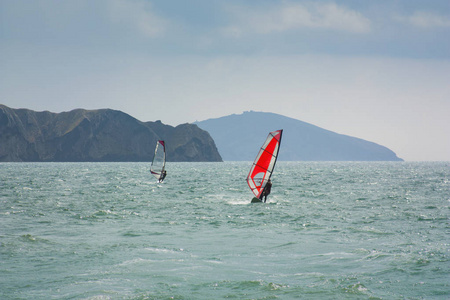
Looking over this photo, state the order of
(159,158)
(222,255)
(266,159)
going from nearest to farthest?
(222,255), (266,159), (159,158)

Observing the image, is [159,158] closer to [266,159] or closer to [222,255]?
[266,159]

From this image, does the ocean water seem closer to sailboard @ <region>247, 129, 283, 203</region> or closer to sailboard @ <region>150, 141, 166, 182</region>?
sailboard @ <region>247, 129, 283, 203</region>

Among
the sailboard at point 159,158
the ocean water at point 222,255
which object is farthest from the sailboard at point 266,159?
the sailboard at point 159,158

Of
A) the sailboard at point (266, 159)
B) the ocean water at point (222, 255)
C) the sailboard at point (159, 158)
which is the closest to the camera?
the ocean water at point (222, 255)

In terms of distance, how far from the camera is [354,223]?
2319 cm

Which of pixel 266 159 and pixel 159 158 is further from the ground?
pixel 266 159

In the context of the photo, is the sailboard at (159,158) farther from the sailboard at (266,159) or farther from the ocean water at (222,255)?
the ocean water at (222,255)

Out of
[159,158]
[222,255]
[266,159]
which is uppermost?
[266,159]

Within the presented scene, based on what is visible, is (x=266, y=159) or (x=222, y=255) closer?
(x=222, y=255)

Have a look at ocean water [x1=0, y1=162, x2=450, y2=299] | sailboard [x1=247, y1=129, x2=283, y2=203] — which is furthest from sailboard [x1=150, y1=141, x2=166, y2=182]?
ocean water [x1=0, y1=162, x2=450, y2=299]

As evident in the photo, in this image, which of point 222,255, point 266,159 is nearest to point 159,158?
point 266,159

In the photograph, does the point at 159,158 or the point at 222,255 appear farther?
the point at 159,158

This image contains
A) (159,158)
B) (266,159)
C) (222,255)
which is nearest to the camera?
(222,255)

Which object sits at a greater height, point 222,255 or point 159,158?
point 159,158
